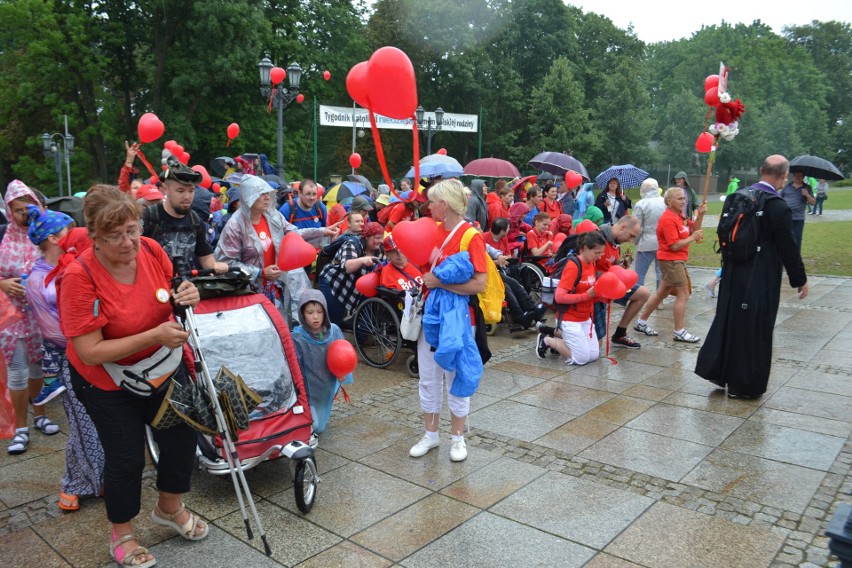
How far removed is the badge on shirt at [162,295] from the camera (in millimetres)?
3166

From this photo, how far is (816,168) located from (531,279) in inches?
166

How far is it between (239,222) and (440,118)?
17.2m

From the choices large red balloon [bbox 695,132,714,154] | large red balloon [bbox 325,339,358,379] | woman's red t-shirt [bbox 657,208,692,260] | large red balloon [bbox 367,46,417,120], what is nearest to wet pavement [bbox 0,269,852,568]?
large red balloon [bbox 325,339,358,379]

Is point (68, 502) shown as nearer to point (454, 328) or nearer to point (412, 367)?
point (454, 328)

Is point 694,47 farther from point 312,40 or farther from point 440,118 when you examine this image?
point 440,118

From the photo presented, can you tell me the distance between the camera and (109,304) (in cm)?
306

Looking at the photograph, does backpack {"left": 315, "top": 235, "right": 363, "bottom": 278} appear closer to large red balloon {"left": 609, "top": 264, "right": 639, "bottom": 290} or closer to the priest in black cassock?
large red balloon {"left": 609, "top": 264, "right": 639, "bottom": 290}

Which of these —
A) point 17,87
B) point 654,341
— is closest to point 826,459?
point 654,341

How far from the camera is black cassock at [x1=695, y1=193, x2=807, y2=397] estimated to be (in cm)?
570

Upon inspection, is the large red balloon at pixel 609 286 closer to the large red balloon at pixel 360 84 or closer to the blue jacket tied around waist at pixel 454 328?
the blue jacket tied around waist at pixel 454 328

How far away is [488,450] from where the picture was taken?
488cm

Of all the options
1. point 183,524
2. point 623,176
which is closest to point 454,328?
point 183,524

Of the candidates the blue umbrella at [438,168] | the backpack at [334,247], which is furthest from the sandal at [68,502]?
the blue umbrella at [438,168]

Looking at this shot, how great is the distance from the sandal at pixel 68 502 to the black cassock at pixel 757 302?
5.14 m
